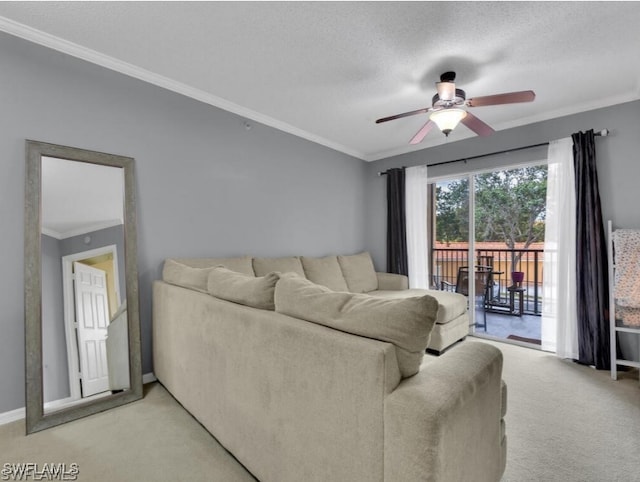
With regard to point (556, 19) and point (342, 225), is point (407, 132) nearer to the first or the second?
point (342, 225)

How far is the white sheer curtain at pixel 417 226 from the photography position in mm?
4242

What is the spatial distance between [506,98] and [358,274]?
8.27 ft

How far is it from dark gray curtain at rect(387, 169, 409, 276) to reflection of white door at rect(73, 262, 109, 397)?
350cm

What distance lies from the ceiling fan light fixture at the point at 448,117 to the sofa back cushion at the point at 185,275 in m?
→ 2.04

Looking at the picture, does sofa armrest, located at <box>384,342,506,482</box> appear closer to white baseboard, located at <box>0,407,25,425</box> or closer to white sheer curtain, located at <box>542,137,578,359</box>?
white baseboard, located at <box>0,407,25,425</box>

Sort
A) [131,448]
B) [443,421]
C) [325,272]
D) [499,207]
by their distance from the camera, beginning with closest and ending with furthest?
[443,421], [131,448], [325,272], [499,207]

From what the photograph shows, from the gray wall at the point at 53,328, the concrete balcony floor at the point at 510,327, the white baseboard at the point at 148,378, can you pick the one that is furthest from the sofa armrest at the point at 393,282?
the gray wall at the point at 53,328

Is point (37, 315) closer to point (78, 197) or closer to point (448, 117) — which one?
point (78, 197)

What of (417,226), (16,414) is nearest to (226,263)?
(16,414)

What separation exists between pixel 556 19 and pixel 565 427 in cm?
254

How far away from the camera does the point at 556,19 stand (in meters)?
1.86

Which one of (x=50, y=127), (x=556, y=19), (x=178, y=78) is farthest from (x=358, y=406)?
(x=178, y=78)

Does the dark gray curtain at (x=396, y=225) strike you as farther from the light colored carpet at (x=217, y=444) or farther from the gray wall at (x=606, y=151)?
the light colored carpet at (x=217, y=444)

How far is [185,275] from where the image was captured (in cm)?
212
